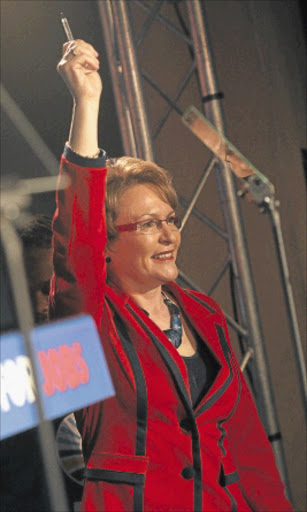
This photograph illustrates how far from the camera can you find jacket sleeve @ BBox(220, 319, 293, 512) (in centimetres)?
113

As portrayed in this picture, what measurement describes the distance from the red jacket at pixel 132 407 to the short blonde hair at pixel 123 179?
130mm

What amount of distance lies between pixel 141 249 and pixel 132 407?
A: 292 millimetres

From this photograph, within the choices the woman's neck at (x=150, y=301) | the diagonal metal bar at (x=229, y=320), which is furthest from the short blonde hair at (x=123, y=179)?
the diagonal metal bar at (x=229, y=320)

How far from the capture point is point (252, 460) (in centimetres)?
114

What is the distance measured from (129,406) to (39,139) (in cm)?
80

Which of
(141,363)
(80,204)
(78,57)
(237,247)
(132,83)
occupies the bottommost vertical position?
(141,363)

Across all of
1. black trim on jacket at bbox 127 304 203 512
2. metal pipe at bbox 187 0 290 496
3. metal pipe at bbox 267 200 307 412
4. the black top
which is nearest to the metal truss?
metal pipe at bbox 187 0 290 496

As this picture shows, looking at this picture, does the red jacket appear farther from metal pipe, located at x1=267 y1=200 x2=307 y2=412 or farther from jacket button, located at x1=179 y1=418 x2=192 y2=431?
metal pipe, located at x1=267 y1=200 x2=307 y2=412

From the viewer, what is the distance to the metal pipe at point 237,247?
5.82 feet

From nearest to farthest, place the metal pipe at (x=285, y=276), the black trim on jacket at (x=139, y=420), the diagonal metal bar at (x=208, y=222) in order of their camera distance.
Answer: the black trim on jacket at (x=139, y=420) < the metal pipe at (x=285, y=276) < the diagonal metal bar at (x=208, y=222)

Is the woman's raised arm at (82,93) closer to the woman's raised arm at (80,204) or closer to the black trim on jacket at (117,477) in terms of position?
the woman's raised arm at (80,204)

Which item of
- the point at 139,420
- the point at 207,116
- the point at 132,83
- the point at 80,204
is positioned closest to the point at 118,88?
the point at 132,83

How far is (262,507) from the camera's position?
1125 mm

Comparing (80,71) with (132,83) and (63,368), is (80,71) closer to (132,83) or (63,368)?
(63,368)
